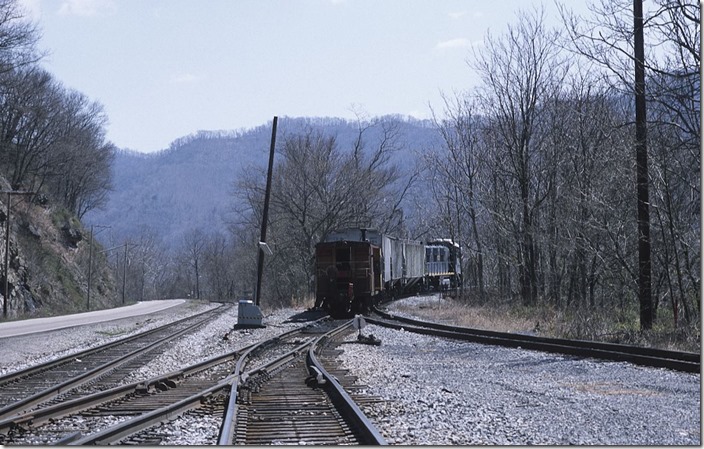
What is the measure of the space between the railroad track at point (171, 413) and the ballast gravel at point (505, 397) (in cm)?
23

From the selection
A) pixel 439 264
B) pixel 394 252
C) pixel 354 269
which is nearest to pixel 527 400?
pixel 354 269

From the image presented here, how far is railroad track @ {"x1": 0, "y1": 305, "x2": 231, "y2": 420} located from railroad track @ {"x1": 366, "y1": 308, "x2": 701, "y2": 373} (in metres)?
7.96

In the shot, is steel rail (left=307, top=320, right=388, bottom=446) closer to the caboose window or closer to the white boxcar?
the caboose window

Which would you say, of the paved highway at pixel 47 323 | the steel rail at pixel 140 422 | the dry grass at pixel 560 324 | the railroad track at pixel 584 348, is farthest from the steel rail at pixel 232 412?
the paved highway at pixel 47 323

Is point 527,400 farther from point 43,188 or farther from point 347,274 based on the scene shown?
point 43,188

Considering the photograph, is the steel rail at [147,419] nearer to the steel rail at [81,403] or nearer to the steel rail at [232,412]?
the steel rail at [232,412]

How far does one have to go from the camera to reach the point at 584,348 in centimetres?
1664

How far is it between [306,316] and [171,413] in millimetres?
25634

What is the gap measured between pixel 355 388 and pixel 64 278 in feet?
193

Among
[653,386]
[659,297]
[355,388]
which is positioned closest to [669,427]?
[653,386]

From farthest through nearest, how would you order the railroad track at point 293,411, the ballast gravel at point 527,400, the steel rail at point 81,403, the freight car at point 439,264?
the freight car at point 439,264 < the steel rail at point 81,403 < the railroad track at point 293,411 < the ballast gravel at point 527,400

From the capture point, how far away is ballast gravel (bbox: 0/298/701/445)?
840cm

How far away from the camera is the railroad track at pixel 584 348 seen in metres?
13.8

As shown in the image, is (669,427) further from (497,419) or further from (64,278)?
(64,278)
